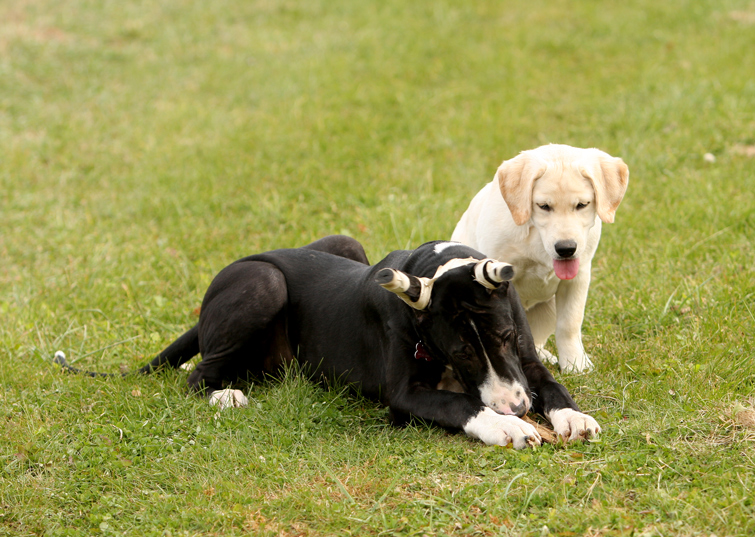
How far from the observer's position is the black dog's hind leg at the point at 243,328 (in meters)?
4.74

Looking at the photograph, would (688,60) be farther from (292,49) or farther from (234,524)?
(234,524)

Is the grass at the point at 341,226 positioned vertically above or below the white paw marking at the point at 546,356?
above

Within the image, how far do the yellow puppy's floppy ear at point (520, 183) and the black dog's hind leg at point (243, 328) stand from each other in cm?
147

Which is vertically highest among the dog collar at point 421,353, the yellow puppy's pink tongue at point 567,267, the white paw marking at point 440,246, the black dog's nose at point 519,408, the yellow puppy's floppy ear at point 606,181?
the yellow puppy's floppy ear at point 606,181

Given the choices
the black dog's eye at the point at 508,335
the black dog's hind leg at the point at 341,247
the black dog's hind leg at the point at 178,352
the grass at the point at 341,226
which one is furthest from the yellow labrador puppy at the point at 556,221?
the black dog's hind leg at the point at 178,352

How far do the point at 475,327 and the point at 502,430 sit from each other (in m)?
0.49

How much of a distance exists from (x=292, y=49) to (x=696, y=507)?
10.3m

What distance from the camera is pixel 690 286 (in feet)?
17.8

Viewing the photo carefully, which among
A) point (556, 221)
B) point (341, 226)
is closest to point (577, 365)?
point (556, 221)

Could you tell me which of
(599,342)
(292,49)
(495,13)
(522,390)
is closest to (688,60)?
(495,13)

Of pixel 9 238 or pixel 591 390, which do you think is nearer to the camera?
pixel 591 390

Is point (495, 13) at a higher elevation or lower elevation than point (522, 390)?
higher

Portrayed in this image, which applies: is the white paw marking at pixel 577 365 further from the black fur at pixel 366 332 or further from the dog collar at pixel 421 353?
the dog collar at pixel 421 353

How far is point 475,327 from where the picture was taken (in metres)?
3.71
